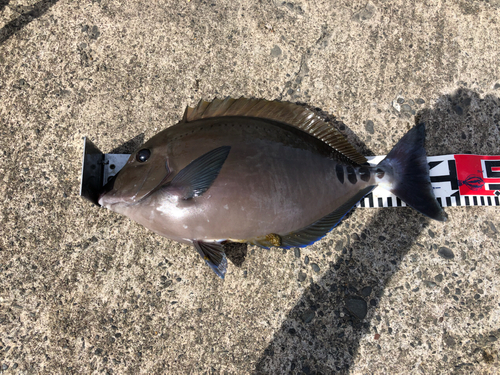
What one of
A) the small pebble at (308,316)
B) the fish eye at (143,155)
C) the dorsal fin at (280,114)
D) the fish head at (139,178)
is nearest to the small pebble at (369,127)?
the dorsal fin at (280,114)

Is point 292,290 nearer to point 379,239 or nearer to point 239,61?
point 379,239

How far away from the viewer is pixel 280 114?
212 cm

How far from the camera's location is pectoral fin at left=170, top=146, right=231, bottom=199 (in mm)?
1777

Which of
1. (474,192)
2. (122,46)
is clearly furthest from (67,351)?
(474,192)

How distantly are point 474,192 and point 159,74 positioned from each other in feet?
9.06

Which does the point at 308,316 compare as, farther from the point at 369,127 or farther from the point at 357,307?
the point at 369,127

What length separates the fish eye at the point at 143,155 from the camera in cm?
188

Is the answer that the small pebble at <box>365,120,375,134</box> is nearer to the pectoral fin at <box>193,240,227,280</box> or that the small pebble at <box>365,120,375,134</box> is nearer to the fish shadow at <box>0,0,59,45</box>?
the pectoral fin at <box>193,240,227,280</box>

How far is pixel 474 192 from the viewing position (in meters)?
2.36

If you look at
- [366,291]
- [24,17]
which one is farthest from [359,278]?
[24,17]

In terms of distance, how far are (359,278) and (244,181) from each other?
1.22 metres

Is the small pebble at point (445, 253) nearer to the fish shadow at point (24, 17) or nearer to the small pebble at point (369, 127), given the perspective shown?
the small pebble at point (369, 127)

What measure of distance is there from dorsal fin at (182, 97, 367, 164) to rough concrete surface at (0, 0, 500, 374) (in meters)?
0.30

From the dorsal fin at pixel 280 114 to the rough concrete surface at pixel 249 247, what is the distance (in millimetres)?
296
